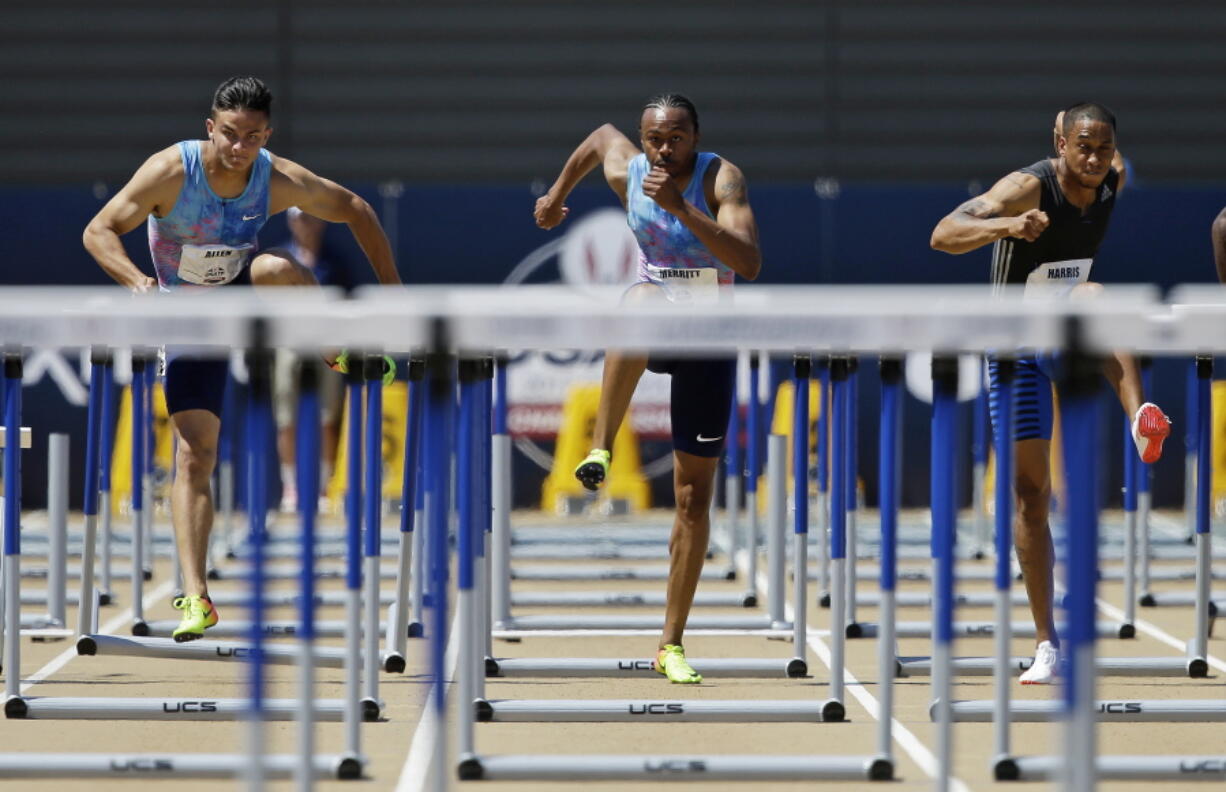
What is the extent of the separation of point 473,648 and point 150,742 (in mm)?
1471

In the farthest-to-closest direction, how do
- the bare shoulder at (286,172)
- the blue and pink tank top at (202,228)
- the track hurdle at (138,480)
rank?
the track hurdle at (138,480), the bare shoulder at (286,172), the blue and pink tank top at (202,228)

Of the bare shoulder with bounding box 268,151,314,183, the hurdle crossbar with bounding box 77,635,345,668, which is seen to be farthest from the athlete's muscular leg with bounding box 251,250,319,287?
the hurdle crossbar with bounding box 77,635,345,668

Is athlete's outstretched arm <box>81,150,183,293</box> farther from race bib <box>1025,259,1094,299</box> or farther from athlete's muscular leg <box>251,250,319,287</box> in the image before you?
race bib <box>1025,259,1094,299</box>

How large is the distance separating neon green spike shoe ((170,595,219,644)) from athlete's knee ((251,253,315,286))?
1.09 meters

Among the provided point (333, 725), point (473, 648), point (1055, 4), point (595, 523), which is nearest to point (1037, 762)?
point (473, 648)

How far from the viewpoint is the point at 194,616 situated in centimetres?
628

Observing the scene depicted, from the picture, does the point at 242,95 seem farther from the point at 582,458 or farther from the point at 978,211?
the point at 582,458

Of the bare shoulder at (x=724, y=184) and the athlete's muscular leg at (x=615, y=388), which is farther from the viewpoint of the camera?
the athlete's muscular leg at (x=615, y=388)

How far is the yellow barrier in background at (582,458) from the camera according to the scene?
11.9m

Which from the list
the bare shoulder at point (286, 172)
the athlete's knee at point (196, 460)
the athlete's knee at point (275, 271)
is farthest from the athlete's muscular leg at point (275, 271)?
the athlete's knee at point (196, 460)

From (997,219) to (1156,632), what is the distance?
2.61 meters

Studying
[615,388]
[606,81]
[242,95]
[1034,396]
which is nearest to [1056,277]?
[1034,396]

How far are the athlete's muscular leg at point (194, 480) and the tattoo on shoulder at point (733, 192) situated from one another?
1.91 meters

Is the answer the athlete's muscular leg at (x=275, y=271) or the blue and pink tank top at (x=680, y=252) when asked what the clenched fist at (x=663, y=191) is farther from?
the athlete's muscular leg at (x=275, y=271)
